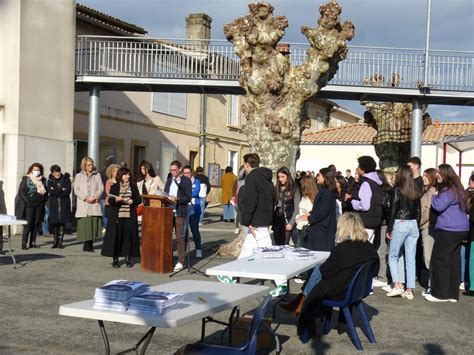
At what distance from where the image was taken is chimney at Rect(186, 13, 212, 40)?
32.8 m

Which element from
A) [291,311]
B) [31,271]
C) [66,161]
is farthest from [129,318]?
[66,161]

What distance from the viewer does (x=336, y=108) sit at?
51.3m

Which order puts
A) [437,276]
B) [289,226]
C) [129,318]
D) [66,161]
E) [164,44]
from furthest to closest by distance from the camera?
[164,44] → [66,161] → [289,226] → [437,276] → [129,318]

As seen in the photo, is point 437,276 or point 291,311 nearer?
point 291,311

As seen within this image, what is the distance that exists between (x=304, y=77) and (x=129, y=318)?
9.28 meters

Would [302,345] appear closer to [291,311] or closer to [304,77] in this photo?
[291,311]

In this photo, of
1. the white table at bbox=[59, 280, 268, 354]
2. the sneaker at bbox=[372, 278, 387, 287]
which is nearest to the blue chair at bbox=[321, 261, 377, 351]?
the white table at bbox=[59, 280, 268, 354]

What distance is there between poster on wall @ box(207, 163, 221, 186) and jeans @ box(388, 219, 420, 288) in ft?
70.8

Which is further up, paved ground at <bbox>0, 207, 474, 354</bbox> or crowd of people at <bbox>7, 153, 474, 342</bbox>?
crowd of people at <bbox>7, 153, 474, 342</bbox>

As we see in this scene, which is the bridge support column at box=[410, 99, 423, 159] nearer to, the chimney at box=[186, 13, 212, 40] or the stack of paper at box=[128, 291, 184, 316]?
the stack of paper at box=[128, 291, 184, 316]

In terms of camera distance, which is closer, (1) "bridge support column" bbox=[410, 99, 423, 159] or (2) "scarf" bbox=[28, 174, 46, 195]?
(2) "scarf" bbox=[28, 174, 46, 195]

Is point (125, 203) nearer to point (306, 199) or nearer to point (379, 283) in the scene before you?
point (306, 199)

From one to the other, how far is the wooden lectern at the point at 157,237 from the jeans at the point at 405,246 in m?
→ 3.61

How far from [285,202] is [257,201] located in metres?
1.75
